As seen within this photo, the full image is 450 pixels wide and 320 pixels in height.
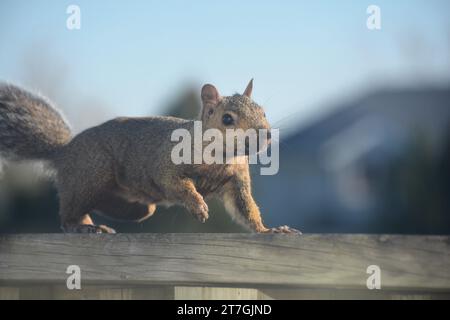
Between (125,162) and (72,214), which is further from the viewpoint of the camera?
(125,162)

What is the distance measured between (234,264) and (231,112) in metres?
1.19

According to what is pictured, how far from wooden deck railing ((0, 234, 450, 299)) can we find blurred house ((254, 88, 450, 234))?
715 centimetres

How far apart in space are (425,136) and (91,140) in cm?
677

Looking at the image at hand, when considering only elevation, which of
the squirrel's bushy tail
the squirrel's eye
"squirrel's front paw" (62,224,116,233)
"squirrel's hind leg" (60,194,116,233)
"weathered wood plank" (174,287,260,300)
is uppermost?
the squirrel's bushy tail

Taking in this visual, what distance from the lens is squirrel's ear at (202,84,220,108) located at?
3721 millimetres

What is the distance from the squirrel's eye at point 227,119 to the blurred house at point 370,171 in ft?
20.7

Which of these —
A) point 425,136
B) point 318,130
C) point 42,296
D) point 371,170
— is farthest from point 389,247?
point 318,130

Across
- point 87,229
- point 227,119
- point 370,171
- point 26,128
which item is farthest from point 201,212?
point 370,171

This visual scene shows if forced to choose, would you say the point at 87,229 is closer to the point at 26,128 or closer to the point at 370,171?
the point at 26,128

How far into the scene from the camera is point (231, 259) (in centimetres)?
250

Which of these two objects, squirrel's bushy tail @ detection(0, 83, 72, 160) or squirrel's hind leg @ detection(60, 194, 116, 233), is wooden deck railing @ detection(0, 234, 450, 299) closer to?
squirrel's hind leg @ detection(60, 194, 116, 233)

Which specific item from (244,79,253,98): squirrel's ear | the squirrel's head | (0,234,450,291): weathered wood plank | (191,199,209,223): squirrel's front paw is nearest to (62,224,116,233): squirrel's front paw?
(191,199,209,223): squirrel's front paw

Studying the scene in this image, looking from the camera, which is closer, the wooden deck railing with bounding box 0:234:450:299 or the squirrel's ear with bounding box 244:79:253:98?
the wooden deck railing with bounding box 0:234:450:299

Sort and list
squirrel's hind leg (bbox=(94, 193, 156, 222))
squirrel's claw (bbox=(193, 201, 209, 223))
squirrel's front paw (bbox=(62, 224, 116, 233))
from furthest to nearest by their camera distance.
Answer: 1. squirrel's hind leg (bbox=(94, 193, 156, 222))
2. squirrel's front paw (bbox=(62, 224, 116, 233))
3. squirrel's claw (bbox=(193, 201, 209, 223))
